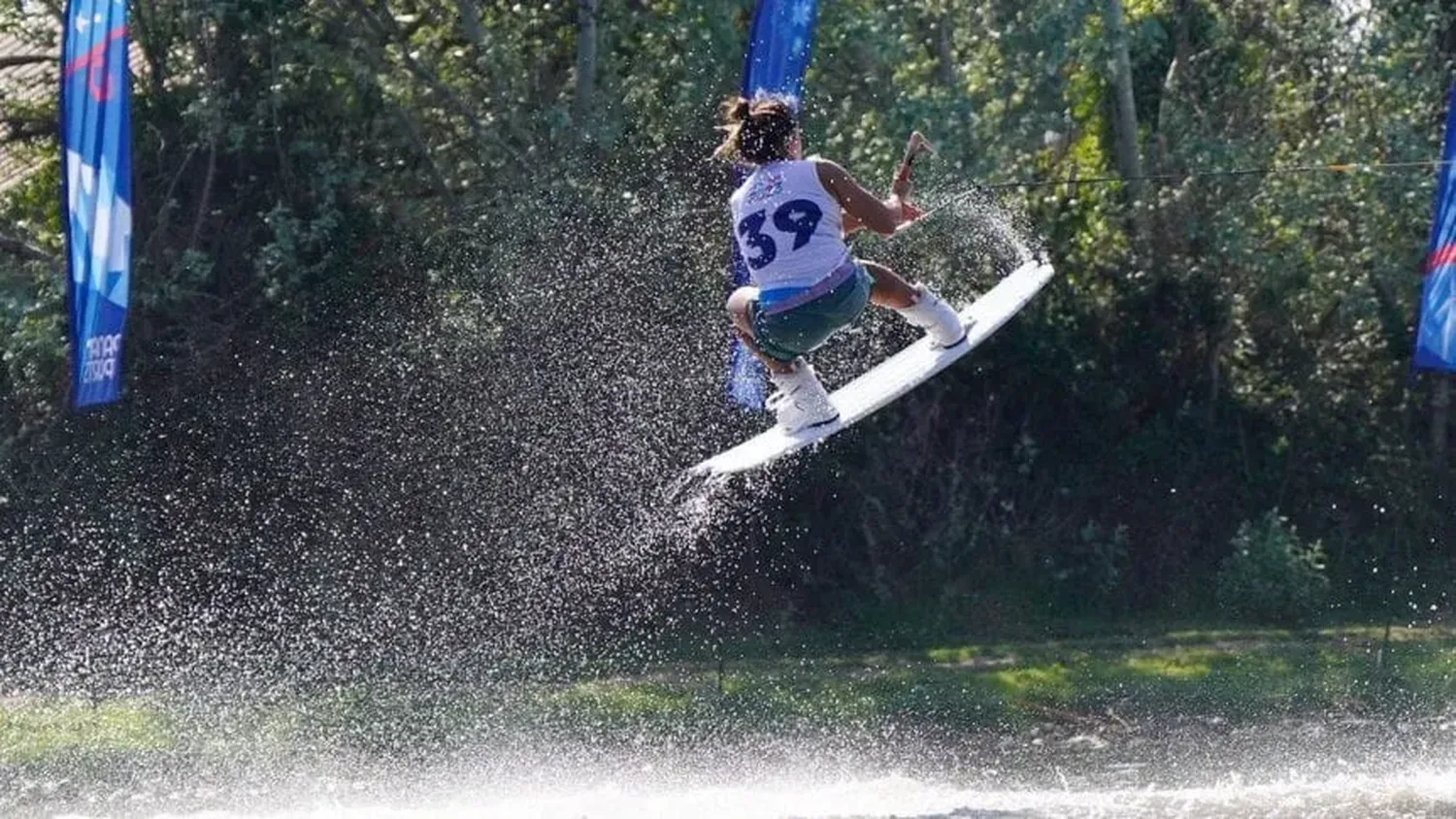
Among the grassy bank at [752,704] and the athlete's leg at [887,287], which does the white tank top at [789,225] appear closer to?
the athlete's leg at [887,287]

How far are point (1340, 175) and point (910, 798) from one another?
6.11 m

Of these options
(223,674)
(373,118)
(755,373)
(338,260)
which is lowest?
(223,674)

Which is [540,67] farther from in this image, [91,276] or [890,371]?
[890,371]

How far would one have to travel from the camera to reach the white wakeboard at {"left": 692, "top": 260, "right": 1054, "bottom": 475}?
404 inches

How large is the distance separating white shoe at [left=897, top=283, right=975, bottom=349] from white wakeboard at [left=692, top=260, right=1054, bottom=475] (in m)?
0.04

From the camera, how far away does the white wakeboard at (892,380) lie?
33.7 ft

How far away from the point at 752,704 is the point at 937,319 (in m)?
3.87

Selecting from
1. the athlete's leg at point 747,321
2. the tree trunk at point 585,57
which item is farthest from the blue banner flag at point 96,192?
the athlete's leg at point 747,321

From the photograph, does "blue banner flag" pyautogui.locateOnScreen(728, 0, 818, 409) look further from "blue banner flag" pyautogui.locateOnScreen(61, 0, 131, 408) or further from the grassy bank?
"blue banner flag" pyautogui.locateOnScreen(61, 0, 131, 408)

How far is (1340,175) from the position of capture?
15.8 meters

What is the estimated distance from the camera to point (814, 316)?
32.1ft

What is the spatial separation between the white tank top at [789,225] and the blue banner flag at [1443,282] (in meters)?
5.46

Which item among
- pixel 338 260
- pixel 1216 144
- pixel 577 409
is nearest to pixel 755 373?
pixel 577 409

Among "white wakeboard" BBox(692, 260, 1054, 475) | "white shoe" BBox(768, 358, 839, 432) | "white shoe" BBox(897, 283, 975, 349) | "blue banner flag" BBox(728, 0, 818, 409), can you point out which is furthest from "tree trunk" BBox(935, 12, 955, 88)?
"white shoe" BBox(768, 358, 839, 432)
